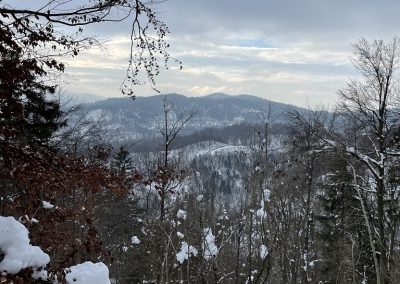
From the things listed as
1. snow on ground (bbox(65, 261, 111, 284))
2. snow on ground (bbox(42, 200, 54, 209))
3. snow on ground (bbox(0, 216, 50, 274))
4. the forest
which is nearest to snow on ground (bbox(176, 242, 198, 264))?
the forest

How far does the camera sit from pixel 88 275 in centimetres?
440

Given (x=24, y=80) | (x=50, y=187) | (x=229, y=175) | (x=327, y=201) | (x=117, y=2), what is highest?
(x=117, y=2)

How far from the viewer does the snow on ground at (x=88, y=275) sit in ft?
14.3

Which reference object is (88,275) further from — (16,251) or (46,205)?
(46,205)

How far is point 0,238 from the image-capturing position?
148 inches

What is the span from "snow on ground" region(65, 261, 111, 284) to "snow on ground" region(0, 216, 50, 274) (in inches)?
22.3

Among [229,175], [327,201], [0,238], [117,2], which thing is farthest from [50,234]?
[229,175]

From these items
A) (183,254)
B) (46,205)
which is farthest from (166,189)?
(46,205)

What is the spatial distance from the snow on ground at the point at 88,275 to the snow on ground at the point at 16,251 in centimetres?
57

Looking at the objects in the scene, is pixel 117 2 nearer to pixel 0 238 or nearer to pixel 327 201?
pixel 0 238

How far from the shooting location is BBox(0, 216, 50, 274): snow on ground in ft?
12.0

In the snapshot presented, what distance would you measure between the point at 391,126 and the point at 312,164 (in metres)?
5.09

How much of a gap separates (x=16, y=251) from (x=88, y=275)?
2.93 ft

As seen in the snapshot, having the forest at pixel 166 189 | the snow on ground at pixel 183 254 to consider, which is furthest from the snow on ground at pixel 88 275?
the snow on ground at pixel 183 254
